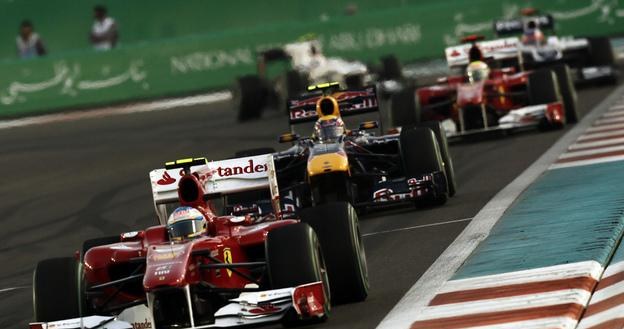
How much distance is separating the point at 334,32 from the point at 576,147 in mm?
22165

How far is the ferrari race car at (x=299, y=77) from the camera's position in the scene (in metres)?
32.9

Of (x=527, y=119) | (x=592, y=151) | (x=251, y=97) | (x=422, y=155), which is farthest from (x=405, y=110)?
(x=251, y=97)

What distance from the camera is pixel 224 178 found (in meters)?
12.2

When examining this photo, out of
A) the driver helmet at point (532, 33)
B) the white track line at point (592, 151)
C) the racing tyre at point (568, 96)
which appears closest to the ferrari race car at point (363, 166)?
the white track line at point (592, 151)

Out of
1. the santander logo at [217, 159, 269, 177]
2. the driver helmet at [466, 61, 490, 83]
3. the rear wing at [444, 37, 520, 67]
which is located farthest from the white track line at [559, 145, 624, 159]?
the santander logo at [217, 159, 269, 177]

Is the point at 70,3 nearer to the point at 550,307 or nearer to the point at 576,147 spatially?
the point at 576,147

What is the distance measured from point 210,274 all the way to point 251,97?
2282 centimetres

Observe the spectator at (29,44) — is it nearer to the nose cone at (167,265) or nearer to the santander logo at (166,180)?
the santander logo at (166,180)

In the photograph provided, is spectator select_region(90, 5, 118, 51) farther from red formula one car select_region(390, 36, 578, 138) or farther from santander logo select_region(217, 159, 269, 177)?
santander logo select_region(217, 159, 269, 177)

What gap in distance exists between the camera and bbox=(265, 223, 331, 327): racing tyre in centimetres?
977

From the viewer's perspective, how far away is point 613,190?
1437cm

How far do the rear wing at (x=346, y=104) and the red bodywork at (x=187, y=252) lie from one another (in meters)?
5.74

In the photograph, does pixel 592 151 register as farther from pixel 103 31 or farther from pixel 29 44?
pixel 29 44

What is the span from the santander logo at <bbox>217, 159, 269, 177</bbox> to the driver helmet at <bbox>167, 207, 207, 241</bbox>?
1.52m
